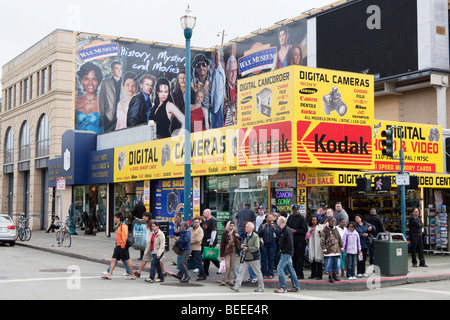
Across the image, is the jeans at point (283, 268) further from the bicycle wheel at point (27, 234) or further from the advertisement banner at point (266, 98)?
the bicycle wheel at point (27, 234)

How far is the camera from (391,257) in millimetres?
15195

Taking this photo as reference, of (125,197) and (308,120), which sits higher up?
(308,120)

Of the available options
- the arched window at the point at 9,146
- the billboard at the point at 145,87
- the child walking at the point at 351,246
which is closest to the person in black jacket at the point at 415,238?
the child walking at the point at 351,246

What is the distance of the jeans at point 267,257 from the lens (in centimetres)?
1525

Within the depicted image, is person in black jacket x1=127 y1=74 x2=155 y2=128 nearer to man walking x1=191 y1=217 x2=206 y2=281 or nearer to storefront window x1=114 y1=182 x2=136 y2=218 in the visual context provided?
storefront window x1=114 y1=182 x2=136 y2=218

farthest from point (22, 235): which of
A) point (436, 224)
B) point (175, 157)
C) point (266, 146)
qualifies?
point (436, 224)

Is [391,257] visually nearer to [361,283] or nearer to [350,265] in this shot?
[350,265]

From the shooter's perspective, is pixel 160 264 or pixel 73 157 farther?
pixel 73 157

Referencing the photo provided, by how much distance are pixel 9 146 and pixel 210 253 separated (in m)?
36.7

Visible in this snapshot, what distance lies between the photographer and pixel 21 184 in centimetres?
4534
